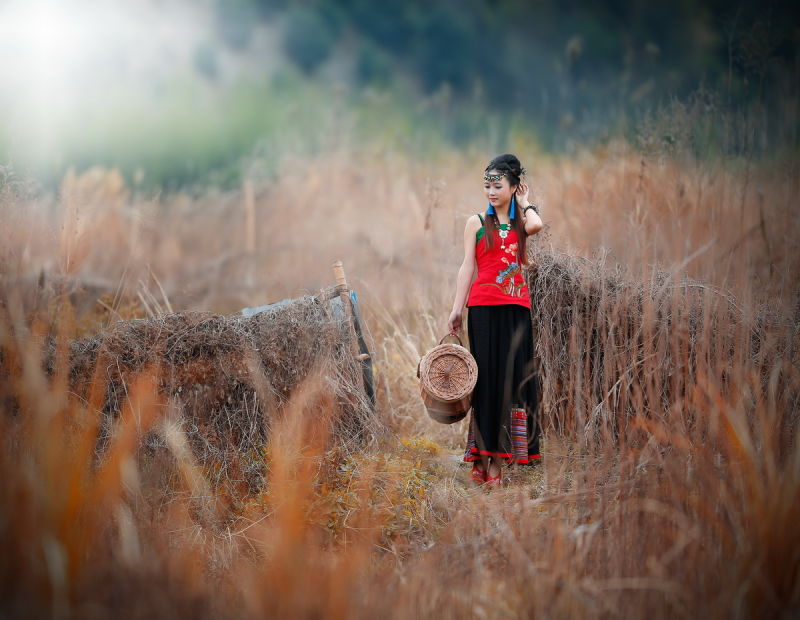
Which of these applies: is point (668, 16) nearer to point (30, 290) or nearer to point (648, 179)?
point (648, 179)

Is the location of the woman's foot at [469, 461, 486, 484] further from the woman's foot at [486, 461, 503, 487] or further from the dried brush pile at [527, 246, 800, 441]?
the dried brush pile at [527, 246, 800, 441]

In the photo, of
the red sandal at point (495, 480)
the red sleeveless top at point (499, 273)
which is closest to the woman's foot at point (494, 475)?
the red sandal at point (495, 480)

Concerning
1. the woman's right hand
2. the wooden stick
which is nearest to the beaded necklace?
the woman's right hand

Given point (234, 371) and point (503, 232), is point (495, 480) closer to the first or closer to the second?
point (503, 232)

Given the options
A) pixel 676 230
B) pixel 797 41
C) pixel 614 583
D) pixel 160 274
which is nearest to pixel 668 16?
pixel 797 41

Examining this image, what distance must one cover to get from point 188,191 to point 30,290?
A: 7137 millimetres

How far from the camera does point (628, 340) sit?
13.1 ft

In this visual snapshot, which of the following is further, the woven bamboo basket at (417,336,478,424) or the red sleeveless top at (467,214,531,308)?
the red sleeveless top at (467,214,531,308)

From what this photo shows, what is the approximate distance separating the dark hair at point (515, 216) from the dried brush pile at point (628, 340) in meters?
0.30

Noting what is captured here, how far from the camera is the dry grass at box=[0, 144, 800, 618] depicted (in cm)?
197

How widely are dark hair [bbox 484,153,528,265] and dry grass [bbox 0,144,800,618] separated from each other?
36 centimetres

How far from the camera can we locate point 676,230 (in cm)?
545

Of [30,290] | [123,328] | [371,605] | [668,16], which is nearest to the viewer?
[371,605]

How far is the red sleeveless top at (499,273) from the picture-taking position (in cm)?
386
